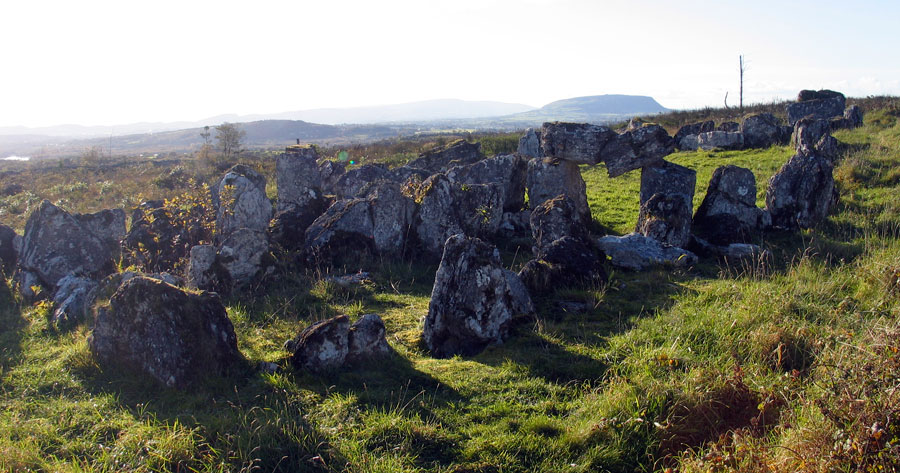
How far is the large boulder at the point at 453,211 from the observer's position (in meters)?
11.8

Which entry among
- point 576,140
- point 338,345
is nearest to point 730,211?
point 576,140

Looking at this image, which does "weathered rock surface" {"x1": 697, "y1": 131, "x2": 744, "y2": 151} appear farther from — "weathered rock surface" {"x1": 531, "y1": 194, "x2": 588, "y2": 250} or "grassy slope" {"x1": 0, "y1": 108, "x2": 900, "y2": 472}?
"grassy slope" {"x1": 0, "y1": 108, "x2": 900, "y2": 472}

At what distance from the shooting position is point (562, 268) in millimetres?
9008

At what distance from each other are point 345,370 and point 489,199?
293 inches

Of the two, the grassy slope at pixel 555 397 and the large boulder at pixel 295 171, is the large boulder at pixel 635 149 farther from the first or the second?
the large boulder at pixel 295 171

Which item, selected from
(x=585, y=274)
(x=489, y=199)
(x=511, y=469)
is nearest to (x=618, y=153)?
(x=489, y=199)

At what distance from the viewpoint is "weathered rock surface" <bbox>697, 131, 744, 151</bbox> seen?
2350cm

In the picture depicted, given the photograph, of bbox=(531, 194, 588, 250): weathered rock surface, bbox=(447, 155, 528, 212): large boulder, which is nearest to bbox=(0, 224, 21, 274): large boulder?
bbox=(447, 155, 528, 212): large boulder

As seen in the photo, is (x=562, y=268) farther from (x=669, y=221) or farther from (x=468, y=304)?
(x=669, y=221)

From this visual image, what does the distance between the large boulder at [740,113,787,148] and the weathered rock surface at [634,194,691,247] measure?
15.1m

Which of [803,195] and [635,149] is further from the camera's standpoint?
[635,149]

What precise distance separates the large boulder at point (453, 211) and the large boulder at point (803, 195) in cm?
645

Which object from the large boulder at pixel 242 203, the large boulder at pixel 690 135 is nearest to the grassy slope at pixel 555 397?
the large boulder at pixel 242 203

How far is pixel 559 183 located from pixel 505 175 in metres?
2.11
